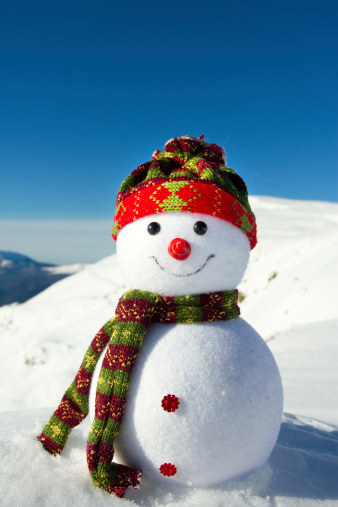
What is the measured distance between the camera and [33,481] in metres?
1.83

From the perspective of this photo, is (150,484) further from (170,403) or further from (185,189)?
(185,189)

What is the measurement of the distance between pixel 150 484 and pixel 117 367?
0.55 metres

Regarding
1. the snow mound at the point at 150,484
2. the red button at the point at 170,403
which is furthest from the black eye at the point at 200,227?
the snow mound at the point at 150,484

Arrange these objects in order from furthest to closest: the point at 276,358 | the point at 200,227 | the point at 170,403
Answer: the point at 276,358 → the point at 200,227 → the point at 170,403

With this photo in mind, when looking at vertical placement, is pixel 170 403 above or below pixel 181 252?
below

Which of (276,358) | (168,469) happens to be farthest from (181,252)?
(276,358)

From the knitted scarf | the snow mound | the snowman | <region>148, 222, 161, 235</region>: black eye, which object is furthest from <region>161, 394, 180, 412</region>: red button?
<region>148, 222, 161, 235</region>: black eye

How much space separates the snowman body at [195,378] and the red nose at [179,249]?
2 cm

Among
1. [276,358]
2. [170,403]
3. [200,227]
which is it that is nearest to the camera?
[170,403]

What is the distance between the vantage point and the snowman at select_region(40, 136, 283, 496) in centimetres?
177

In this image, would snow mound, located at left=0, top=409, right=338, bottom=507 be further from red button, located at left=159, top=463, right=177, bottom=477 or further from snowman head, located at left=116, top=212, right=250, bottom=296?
snowman head, located at left=116, top=212, right=250, bottom=296

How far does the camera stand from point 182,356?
1.81m

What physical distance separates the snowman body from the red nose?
0.02 meters

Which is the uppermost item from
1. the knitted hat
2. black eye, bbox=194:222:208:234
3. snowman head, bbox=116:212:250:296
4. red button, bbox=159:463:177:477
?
the knitted hat
